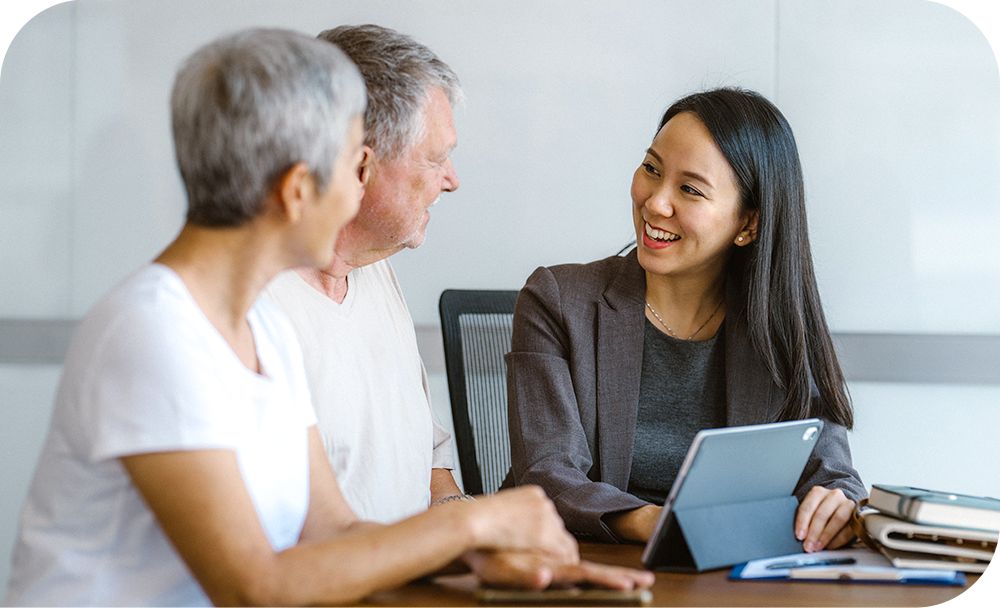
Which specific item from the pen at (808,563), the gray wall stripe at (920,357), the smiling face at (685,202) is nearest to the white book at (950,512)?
the pen at (808,563)

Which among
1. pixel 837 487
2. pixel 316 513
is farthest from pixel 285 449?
pixel 837 487

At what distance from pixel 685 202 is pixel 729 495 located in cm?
75

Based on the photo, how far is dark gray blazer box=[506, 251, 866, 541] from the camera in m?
1.94

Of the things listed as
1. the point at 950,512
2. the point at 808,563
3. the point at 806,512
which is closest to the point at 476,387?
the point at 806,512

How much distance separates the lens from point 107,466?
118 centimetres

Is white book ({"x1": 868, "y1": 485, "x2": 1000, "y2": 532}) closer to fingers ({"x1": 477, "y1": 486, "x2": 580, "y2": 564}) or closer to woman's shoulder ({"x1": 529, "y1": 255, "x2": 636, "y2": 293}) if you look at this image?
fingers ({"x1": 477, "y1": 486, "x2": 580, "y2": 564})

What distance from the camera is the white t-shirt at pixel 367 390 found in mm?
1820

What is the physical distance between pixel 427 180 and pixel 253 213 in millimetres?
759

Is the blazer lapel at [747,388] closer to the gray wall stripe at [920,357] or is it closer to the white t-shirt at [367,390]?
the white t-shirt at [367,390]

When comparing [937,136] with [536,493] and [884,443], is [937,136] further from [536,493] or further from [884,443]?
[536,493]

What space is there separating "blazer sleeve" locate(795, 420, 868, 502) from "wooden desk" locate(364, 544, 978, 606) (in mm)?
418

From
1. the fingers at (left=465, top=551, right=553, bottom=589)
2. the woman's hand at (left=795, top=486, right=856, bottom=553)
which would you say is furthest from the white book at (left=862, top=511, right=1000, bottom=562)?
the fingers at (left=465, top=551, right=553, bottom=589)

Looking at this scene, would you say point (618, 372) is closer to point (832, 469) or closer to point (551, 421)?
point (551, 421)

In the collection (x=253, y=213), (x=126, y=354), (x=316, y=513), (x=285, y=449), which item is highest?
(x=253, y=213)
